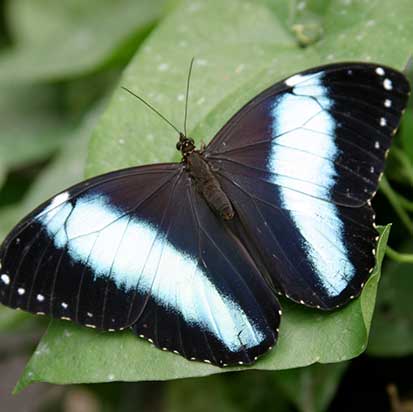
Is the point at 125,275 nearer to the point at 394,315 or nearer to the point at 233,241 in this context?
the point at 233,241

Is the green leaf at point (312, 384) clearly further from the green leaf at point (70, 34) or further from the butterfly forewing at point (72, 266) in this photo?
the green leaf at point (70, 34)

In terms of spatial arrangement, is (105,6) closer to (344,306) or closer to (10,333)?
(10,333)

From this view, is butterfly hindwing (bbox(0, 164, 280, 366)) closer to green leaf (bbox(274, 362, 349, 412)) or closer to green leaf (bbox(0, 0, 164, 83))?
green leaf (bbox(274, 362, 349, 412))

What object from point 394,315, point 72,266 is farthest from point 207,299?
point 394,315

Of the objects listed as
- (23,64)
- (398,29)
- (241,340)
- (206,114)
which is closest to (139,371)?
(241,340)

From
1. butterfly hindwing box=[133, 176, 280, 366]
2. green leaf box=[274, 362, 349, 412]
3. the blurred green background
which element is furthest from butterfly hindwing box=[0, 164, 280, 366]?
green leaf box=[274, 362, 349, 412]

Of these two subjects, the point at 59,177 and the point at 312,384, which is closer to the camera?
the point at 312,384
